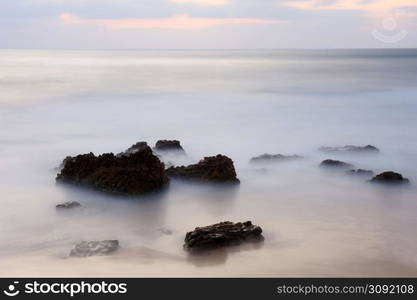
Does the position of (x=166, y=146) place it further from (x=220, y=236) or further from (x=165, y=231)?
(x=220, y=236)

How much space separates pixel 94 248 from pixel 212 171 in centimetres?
276

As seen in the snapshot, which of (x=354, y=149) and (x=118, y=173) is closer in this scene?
(x=118, y=173)

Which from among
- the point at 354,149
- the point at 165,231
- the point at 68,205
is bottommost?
the point at 165,231

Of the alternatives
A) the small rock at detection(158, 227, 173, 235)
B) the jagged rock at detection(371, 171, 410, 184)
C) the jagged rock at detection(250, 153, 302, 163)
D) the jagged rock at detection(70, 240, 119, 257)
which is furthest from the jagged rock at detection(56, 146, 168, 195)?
the jagged rock at detection(371, 171, 410, 184)

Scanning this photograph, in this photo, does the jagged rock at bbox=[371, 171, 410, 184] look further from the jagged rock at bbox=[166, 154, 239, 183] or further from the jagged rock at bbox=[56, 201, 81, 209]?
the jagged rock at bbox=[56, 201, 81, 209]

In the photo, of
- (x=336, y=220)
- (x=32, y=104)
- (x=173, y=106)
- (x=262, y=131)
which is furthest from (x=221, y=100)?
(x=336, y=220)

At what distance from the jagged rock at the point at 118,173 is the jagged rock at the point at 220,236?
71.1 inches

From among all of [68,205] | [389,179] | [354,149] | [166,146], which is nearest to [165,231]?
[68,205]

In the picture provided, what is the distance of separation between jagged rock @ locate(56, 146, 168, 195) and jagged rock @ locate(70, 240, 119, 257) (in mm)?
1623

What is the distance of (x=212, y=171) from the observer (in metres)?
7.82

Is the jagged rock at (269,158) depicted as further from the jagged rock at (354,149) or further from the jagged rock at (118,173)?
the jagged rock at (118,173)

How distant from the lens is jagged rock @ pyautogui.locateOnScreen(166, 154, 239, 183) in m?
7.82

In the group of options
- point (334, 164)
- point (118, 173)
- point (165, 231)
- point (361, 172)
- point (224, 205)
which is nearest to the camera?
point (165, 231)

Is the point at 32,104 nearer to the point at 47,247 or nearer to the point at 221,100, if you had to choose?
the point at 221,100
